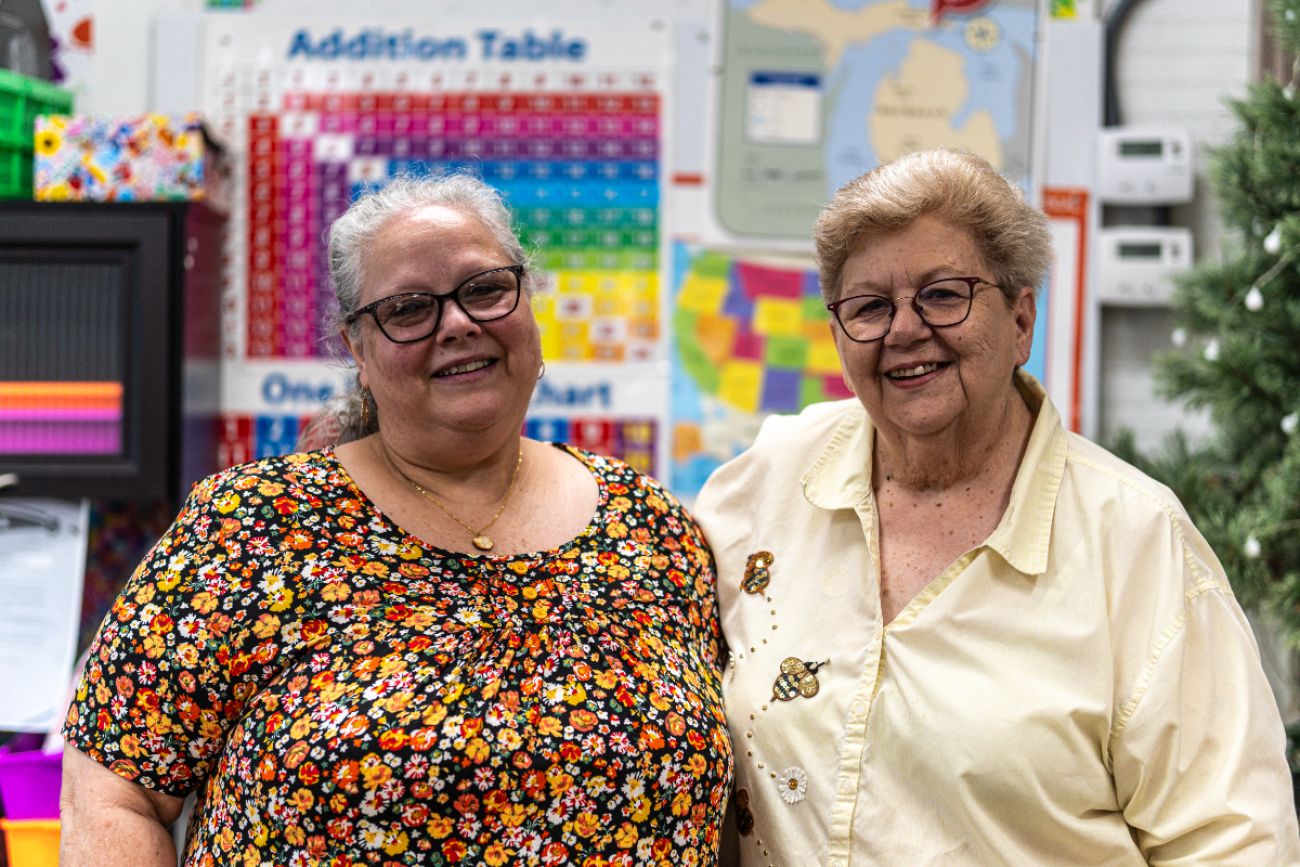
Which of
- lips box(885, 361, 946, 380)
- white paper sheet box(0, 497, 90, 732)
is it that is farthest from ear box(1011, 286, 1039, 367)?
white paper sheet box(0, 497, 90, 732)

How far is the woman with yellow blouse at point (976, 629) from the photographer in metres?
1.41

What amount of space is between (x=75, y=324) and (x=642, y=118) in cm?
143

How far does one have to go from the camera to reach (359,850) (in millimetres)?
1379

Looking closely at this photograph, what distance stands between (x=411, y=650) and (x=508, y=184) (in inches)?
68.4

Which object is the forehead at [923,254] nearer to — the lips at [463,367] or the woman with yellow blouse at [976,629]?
the woman with yellow blouse at [976,629]

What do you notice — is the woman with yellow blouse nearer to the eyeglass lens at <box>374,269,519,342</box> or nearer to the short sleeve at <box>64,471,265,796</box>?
the eyeglass lens at <box>374,269,519,342</box>

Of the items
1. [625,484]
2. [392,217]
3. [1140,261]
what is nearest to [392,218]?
[392,217]

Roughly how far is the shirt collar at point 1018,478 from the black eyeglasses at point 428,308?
1.73ft

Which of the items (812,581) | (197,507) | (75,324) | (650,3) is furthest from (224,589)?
(650,3)

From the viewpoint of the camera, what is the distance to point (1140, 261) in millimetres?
2846

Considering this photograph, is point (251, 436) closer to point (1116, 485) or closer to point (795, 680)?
point (795, 680)

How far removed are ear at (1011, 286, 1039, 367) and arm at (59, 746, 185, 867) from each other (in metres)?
1.28

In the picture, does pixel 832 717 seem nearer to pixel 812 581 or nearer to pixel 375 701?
pixel 812 581

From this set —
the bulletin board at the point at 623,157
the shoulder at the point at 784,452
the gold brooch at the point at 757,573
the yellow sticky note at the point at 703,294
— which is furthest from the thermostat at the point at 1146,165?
the gold brooch at the point at 757,573
